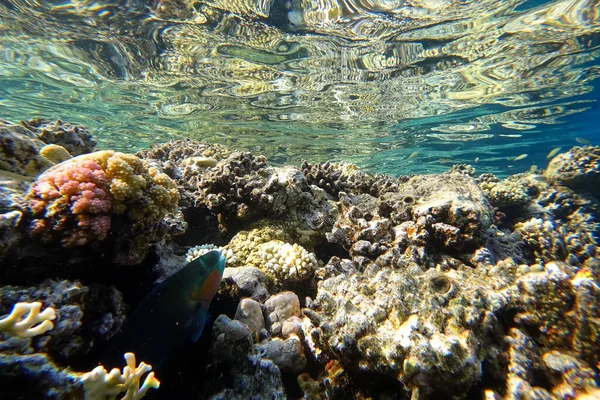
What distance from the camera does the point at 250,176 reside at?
173 inches

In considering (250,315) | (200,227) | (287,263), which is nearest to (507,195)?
(287,263)

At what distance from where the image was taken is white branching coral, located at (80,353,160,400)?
4.62 feet

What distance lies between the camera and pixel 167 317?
2020mm

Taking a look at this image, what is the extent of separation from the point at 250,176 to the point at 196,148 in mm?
4068

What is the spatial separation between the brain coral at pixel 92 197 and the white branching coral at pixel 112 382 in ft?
3.53

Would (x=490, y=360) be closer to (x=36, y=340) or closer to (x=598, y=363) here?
(x=598, y=363)

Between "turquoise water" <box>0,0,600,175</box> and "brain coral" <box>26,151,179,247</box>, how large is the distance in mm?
7743

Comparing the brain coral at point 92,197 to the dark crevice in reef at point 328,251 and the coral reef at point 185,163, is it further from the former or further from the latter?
the dark crevice in reef at point 328,251

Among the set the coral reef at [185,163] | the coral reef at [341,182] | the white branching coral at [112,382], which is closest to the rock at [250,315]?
the white branching coral at [112,382]

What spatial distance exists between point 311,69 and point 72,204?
11.1 metres

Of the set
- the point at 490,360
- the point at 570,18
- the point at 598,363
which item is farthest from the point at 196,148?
the point at 570,18

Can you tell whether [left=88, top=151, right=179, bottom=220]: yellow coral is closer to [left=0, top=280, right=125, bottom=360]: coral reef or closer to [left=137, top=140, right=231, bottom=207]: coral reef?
[left=0, top=280, right=125, bottom=360]: coral reef

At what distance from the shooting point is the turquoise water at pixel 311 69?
8.37m

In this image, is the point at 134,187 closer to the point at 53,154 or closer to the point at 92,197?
the point at 92,197
